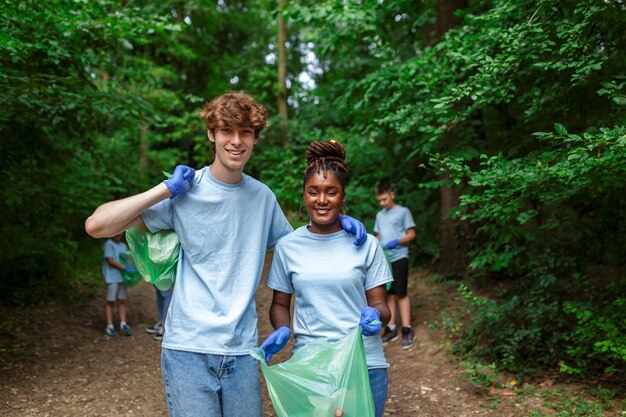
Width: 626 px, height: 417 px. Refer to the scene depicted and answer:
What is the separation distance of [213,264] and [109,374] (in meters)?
3.71

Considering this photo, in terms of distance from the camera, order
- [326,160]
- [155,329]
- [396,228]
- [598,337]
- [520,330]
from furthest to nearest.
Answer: [155,329] → [396,228] → [520,330] → [598,337] → [326,160]

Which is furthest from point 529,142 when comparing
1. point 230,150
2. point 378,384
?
point 230,150

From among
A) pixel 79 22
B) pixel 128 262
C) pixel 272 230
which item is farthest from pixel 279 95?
pixel 272 230

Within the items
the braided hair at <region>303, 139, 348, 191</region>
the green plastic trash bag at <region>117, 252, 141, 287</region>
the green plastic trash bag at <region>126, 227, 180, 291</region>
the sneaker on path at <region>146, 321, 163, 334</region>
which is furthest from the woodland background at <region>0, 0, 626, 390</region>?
the green plastic trash bag at <region>126, 227, 180, 291</region>

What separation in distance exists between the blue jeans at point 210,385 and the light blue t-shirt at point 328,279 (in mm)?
266

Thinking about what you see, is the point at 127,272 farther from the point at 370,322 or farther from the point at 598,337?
the point at 370,322

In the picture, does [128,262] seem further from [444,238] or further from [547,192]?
[547,192]

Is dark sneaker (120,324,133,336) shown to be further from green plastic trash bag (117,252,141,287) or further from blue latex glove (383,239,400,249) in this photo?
blue latex glove (383,239,400,249)

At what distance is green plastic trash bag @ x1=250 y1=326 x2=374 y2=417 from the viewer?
2.17 metres

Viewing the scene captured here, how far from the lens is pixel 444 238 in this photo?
8.39 meters

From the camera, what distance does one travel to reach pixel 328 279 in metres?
2.34

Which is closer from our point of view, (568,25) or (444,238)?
(568,25)

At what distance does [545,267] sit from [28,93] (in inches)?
195

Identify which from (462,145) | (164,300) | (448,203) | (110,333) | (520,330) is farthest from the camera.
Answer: (448,203)
